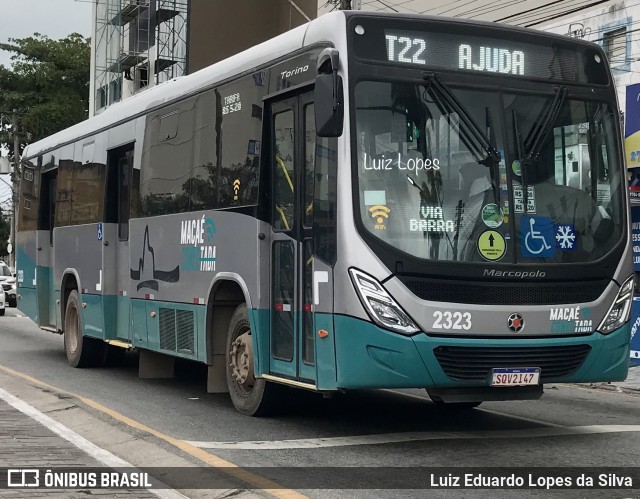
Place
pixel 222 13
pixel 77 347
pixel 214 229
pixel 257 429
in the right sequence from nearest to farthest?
pixel 257 429 < pixel 214 229 < pixel 77 347 < pixel 222 13

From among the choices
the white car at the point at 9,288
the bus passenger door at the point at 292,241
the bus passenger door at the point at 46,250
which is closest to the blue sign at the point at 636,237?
the bus passenger door at the point at 292,241

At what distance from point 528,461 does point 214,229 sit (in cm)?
437

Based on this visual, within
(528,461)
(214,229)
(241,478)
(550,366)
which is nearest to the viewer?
(241,478)

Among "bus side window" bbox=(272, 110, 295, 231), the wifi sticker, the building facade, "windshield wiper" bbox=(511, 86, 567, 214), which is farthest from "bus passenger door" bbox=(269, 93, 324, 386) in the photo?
the building facade

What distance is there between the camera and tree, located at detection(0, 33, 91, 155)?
6444 centimetres

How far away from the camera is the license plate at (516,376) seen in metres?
9.19

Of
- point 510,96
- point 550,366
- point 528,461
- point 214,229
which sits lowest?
point 528,461

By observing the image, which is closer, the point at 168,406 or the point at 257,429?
the point at 257,429

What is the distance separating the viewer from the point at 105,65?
57094 mm

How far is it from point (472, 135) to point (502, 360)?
178cm

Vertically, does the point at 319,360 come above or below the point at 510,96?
below

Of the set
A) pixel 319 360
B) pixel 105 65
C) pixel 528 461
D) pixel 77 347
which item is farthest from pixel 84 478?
pixel 105 65

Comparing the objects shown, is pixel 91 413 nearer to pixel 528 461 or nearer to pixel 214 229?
pixel 214 229

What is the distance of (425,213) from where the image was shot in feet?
30.1
